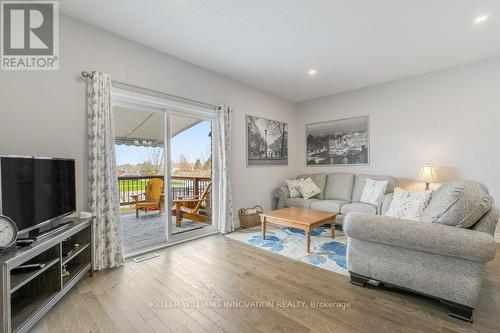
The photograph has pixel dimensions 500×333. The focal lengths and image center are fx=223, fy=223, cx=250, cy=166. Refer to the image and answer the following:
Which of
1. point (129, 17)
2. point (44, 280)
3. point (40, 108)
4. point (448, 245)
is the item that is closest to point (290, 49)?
point (129, 17)

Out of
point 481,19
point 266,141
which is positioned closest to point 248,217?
point 266,141

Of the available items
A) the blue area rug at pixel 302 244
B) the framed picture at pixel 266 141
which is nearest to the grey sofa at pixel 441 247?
the blue area rug at pixel 302 244

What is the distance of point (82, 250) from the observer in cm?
228

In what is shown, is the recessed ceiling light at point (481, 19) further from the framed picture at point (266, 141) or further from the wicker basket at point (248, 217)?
the wicker basket at point (248, 217)

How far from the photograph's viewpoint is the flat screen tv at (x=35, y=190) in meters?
1.63

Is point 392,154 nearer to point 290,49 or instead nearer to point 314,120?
point 314,120

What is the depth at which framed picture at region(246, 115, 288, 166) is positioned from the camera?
4.59m

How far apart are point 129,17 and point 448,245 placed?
12.1 feet

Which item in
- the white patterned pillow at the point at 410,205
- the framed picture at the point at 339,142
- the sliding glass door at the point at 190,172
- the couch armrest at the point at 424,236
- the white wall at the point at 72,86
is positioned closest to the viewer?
the couch armrest at the point at 424,236

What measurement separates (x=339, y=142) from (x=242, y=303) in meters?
4.06

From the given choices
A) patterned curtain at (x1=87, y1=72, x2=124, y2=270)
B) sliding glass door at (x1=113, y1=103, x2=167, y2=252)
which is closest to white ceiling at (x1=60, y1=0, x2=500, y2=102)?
patterned curtain at (x1=87, y1=72, x2=124, y2=270)

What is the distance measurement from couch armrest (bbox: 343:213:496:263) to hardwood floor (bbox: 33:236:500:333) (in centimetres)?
53

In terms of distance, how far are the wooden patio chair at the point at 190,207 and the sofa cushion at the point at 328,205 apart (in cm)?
204

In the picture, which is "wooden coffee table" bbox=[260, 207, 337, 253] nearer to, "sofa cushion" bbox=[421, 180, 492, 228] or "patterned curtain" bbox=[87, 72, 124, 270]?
"sofa cushion" bbox=[421, 180, 492, 228]
